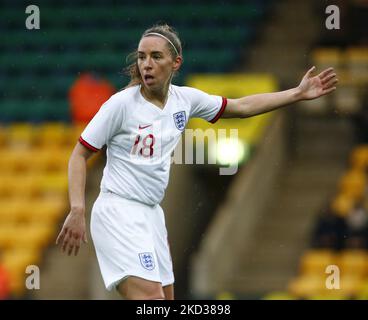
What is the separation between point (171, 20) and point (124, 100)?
9094 mm

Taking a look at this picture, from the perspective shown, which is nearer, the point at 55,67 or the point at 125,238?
the point at 125,238

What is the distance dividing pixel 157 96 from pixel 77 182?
2.36 feet

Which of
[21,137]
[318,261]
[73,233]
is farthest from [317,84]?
[21,137]

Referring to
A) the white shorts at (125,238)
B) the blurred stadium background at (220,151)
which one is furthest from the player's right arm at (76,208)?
the blurred stadium background at (220,151)

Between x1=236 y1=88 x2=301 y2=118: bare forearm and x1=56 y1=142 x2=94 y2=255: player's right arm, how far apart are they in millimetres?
1067

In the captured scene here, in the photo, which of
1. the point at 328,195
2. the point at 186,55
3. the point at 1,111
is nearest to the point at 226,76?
the point at 186,55

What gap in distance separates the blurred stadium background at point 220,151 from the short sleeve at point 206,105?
4524 mm

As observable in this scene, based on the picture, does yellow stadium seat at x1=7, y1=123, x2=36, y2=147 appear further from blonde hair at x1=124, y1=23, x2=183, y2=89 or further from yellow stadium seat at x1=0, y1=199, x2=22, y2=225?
blonde hair at x1=124, y1=23, x2=183, y2=89

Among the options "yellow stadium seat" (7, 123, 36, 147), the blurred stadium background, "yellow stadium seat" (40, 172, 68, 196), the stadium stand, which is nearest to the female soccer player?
the blurred stadium background

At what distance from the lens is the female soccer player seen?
671 cm

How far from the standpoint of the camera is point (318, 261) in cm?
1288

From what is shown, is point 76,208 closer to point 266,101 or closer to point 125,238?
point 125,238

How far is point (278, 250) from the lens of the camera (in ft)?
45.8

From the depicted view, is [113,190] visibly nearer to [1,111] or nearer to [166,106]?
[166,106]
